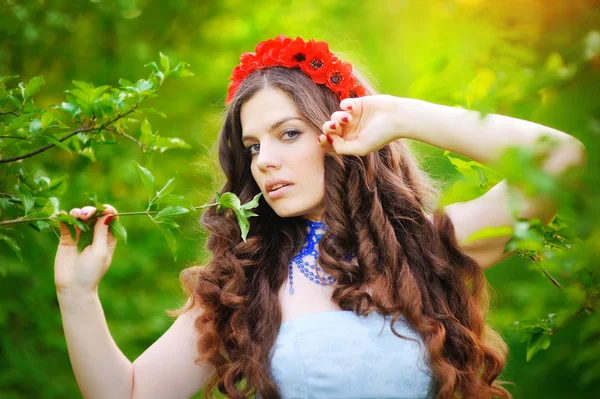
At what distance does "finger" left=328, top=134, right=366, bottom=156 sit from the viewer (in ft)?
6.81

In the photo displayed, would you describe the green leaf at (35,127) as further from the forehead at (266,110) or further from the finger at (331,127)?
the finger at (331,127)

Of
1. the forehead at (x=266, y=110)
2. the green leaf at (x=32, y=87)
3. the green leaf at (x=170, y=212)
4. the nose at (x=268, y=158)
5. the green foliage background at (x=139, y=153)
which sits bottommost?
the green foliage background at (x=139, y=153)

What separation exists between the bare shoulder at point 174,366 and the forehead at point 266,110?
0.72m

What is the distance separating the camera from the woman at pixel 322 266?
2010 mm

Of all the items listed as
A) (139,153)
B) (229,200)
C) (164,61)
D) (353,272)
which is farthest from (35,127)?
(139,153)

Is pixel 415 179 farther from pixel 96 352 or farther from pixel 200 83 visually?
pixel 200 83

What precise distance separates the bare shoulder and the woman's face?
560 millimetres

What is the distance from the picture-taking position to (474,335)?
2.20m

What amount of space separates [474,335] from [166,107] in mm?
3389

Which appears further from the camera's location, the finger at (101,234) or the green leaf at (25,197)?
the finger at (101,234)

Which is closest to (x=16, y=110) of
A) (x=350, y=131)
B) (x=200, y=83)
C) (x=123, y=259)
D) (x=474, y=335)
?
(x=350, y=131)

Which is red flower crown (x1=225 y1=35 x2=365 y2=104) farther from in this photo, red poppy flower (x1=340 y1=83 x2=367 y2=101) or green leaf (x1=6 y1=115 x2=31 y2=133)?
green leaf (x1=6 y1=115 x2=31 y2=133)

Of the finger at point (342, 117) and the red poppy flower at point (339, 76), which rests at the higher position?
the red poppy flower at point (339, 76)

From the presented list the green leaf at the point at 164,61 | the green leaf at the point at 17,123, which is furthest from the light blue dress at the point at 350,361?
the green leaf at the point at 17,123
